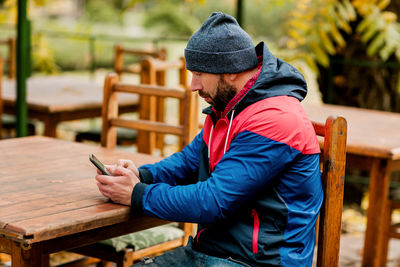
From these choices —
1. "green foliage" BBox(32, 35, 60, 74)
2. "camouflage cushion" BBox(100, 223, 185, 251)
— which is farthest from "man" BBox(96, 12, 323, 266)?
"green foliage" BBox(32, 35, 60, 74)

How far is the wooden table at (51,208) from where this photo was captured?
6.15ft

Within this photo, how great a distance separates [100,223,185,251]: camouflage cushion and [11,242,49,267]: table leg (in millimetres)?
770

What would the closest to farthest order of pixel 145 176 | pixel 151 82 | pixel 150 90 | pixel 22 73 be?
1. pixel 145 176
2. pixel 150 90
3. pixel 22 73
4. pixel 151 82

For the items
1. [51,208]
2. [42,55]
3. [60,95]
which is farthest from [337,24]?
[42,55]

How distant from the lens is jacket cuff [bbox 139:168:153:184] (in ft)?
7.89

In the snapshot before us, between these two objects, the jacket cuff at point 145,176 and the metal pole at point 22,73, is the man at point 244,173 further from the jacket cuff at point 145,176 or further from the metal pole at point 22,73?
the metal pole at point 22,73

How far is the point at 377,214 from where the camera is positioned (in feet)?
12.6

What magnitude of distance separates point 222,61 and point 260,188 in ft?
1.48

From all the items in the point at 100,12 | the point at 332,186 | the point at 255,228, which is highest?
the point at 100,12

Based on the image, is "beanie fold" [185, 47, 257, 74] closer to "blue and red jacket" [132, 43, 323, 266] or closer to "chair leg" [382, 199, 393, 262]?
"blue and red jacket" [132, 43, 323, 266]

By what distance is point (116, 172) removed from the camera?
219cm

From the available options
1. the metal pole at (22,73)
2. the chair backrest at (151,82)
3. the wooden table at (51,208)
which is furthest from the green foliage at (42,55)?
the wooden table at (51,208)

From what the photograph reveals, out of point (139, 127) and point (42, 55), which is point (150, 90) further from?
point (42, 55)

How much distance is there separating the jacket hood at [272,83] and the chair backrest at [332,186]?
16 centimetres
